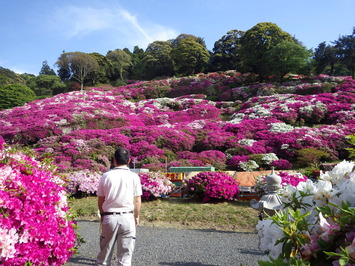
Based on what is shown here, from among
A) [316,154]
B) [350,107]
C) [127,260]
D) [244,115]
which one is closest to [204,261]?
[127,260]

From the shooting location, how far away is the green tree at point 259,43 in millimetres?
33375

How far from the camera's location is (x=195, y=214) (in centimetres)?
642

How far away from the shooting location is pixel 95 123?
63.6 ft

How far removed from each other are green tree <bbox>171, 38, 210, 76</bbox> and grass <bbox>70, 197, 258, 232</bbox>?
129 feet

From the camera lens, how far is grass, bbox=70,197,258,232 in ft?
19.4

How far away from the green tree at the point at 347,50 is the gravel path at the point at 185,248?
136ft

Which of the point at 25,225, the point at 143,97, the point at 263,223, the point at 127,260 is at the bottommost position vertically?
the point at 127,260

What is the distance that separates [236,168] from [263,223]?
1044cm

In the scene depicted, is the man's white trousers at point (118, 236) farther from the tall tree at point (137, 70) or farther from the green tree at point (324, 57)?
the tall tree at point (137, 70)

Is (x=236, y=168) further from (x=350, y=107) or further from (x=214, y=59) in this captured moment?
(x=214, y=59)

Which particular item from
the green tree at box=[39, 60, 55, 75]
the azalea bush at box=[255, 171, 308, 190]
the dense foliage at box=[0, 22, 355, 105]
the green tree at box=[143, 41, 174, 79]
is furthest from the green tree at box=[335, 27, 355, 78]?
the green tree at box=[39, 60, 55, 75]

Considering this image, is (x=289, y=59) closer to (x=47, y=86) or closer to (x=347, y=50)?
(x=347, y=50)

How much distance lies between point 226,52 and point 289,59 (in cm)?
1667

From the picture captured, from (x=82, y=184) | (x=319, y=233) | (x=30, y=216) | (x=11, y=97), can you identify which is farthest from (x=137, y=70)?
(x=319, y=233)
